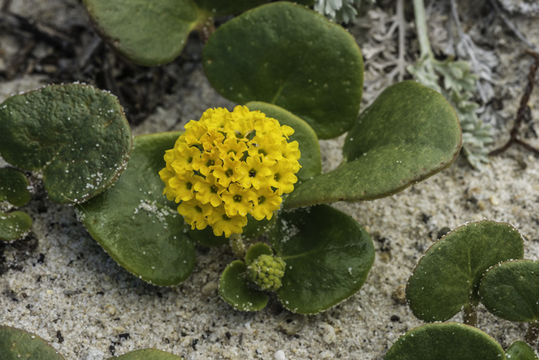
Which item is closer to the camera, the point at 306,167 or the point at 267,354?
the point at 267,354

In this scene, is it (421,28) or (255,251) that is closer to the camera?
(255,251)

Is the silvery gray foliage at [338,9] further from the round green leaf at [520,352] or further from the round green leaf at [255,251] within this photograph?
the round green leaf at [520,352]

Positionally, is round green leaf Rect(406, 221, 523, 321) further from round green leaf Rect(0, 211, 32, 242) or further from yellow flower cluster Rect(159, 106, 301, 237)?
round green leaf Rect(0, 211, 32, 242)

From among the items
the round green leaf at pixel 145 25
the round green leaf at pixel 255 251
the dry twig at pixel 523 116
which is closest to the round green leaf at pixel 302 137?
the round green leaf at pixel 255 251

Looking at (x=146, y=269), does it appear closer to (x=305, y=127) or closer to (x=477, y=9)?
(x=305, y=127)

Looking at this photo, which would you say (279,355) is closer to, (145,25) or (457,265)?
(457,265)

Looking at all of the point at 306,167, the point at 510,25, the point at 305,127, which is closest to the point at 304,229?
the point at 306,167

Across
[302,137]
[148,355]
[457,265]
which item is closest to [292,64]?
[302,137]
